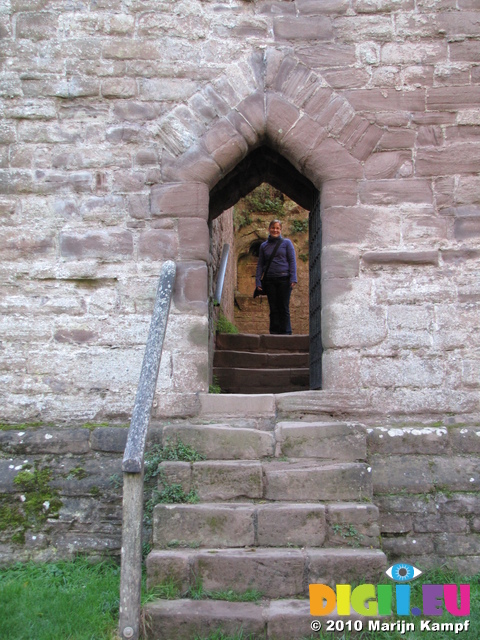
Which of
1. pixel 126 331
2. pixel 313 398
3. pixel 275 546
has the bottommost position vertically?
pixel 275 546

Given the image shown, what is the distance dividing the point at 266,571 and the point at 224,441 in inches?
33.2

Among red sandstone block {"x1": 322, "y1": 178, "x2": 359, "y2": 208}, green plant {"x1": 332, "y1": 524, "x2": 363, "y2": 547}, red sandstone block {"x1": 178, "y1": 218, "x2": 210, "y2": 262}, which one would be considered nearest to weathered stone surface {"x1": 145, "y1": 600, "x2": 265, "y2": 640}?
green plant {"x1": 332, "y1": 524, "x2": 363, "y2": 547}

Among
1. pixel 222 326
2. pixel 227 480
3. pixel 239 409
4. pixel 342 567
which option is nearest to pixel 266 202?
pixel 222 326

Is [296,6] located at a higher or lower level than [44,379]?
higher

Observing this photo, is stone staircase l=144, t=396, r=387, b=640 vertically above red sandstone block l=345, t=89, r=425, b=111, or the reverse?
red sandstone block l=345, t=89, r=425, b=111

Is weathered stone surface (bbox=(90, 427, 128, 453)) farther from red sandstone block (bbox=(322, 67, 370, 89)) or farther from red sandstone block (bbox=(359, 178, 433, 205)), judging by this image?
red sandstone block (bbox=(322, 67, 370, 89))

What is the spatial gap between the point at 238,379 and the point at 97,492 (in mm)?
2923

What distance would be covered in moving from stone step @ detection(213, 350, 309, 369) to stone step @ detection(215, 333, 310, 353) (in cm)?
38

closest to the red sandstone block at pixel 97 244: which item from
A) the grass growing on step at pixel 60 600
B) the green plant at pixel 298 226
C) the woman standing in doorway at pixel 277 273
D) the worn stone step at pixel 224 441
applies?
the worn stone step at pixel 224 441

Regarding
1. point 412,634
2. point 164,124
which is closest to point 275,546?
point 412,634

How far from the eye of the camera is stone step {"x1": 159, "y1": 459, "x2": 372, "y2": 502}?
3328 mm

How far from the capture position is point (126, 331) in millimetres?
4184

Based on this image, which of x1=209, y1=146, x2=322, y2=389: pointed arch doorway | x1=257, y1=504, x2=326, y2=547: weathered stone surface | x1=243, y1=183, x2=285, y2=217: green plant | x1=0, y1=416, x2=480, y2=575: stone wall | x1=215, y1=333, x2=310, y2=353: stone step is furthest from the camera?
x1=243, y1=183, x2=285, y2=217: green plant

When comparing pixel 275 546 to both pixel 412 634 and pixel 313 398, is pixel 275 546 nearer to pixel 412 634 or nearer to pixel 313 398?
pixel 412 634
